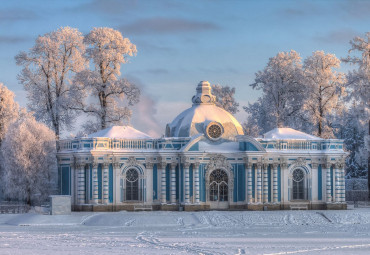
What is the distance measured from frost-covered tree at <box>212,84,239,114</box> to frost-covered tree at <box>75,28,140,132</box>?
47.7ft

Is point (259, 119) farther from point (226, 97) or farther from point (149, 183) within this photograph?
point (149, 183)

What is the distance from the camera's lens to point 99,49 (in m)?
67.7

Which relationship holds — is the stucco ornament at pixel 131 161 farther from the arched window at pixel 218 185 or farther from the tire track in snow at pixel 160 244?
→ the tire track in snow at pixel 160 244

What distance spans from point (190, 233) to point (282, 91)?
30824 millimetres

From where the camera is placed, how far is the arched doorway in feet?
189

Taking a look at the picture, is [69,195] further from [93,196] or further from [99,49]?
[99,49]

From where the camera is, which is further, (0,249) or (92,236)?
(92,236)

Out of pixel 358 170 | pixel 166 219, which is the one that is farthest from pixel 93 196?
pixel 358 170

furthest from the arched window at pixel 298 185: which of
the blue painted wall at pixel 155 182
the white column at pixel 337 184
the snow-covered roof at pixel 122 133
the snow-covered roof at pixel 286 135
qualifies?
the snow-covered roof at pixel 122 133

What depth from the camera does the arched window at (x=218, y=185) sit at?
5775 centimetres

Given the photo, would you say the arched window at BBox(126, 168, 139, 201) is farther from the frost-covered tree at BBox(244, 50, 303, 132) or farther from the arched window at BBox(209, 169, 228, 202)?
the frost-covered tree at BBox(244, 50, 303, 132)

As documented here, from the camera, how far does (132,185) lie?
188 ft

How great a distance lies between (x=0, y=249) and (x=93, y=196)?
18606mm

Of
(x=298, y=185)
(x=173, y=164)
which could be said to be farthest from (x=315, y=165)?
(x=173, y=164)
